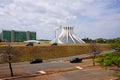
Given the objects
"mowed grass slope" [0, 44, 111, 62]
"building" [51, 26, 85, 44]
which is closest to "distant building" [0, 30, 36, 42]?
"building" [51, 26, 85, 44]

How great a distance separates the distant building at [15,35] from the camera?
589 feet

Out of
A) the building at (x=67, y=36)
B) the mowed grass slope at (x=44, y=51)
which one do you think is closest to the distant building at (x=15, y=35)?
the building at (x=67, y=36)

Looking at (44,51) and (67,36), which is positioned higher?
(67,36)

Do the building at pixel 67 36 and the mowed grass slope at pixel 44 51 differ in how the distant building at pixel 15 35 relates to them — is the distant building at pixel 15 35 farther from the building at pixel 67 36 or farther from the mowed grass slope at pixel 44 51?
the mowed grass slope at pixel 44 51

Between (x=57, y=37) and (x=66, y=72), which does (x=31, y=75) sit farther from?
(x=57, y=37)

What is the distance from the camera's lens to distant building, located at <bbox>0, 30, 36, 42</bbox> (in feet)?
589

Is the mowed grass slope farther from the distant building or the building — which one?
the distant building

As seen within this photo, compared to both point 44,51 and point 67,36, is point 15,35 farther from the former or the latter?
point 44,51

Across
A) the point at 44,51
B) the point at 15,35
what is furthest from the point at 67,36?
the point at 44,51

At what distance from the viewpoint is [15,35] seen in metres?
186

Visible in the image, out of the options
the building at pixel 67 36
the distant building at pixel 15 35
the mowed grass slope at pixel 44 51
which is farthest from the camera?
the distant building at pixel 15 35

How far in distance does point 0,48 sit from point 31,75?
89.8ft

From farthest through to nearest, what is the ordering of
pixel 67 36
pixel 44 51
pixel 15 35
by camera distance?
pixel 15 35 < pixel 67 36 < pixel 44 51

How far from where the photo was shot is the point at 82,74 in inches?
2037
